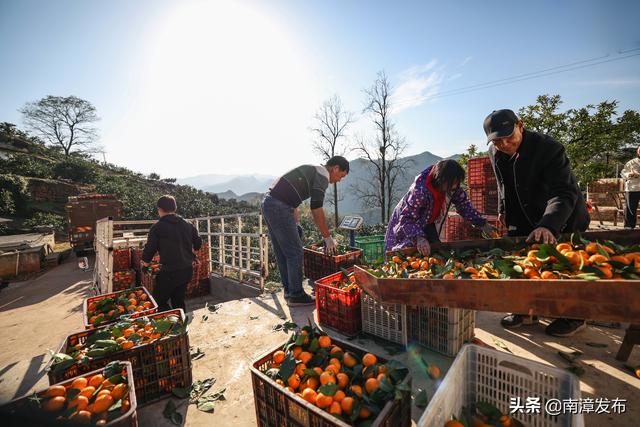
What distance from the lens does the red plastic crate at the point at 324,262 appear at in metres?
5.43

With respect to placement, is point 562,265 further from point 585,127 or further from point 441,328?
point 585,127

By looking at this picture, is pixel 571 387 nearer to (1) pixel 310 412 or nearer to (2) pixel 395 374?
(2) pixel 395 374

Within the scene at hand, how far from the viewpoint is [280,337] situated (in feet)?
11.9

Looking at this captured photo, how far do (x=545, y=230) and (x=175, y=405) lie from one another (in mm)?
3466

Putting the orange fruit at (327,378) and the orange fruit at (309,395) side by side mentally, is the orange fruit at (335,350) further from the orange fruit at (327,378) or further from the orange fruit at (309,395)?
the orange fruit at (309,395)

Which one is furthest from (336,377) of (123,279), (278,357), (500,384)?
(123,279)

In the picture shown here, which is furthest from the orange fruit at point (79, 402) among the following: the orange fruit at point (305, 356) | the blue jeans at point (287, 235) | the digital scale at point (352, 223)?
the digital scale at point (352, 223)

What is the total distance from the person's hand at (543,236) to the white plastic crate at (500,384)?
3.25ft

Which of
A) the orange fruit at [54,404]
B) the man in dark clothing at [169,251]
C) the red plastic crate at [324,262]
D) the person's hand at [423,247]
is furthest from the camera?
the red plastic crate at [324,262]

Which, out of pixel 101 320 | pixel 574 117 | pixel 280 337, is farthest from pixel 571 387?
pixel 574 117

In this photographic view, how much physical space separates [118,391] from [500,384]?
8.24ft

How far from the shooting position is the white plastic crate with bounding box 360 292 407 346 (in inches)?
120

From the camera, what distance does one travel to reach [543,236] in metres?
2.28

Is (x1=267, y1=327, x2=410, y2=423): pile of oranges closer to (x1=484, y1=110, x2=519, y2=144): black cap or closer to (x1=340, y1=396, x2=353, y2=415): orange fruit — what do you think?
Result: (x1=340, y1=396, x2=353, y2=415): orange fruit
